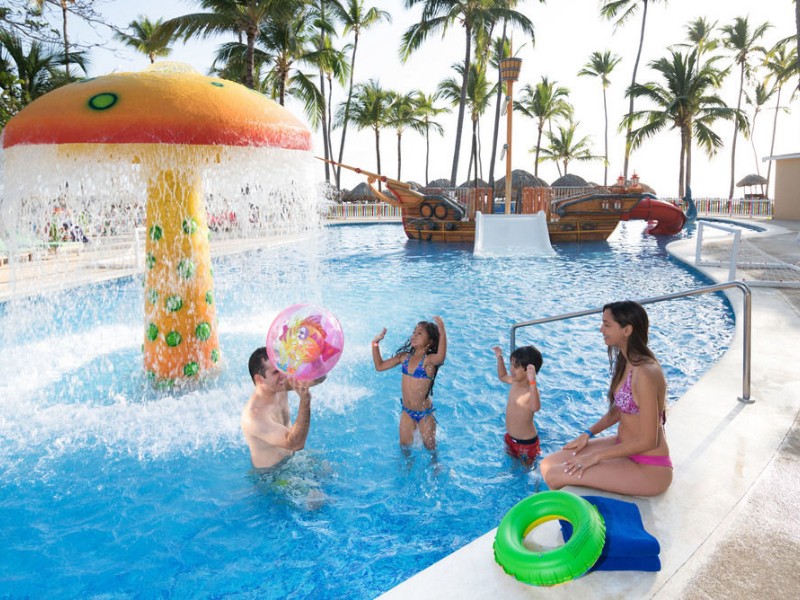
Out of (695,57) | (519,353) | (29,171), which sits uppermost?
(695,57)

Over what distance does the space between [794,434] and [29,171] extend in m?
6.05

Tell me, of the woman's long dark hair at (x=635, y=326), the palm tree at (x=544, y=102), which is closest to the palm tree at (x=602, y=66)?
the palm tree at (x=544, y=102)

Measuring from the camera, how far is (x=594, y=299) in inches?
411

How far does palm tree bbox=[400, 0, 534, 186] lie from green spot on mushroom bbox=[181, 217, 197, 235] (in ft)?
83.0

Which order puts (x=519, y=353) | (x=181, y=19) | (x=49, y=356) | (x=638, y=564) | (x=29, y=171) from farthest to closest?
(x=181, y=19) → (x=49, y=356) → (x=29, y=171) → (x=519, y=353) → (x=638, y=564)

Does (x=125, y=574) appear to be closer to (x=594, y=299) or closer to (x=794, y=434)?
(x=794, y=434)

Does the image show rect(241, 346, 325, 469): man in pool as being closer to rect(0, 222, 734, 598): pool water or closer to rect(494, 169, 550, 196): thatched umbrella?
rect(0, 222, 734, 598): pool water

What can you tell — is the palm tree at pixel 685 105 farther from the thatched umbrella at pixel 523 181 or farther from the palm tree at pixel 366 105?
the palm tree at pixel 366 105

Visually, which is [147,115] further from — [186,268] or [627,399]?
[627,399]

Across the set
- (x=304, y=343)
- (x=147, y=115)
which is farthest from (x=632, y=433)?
Result: (x=147, y=115)

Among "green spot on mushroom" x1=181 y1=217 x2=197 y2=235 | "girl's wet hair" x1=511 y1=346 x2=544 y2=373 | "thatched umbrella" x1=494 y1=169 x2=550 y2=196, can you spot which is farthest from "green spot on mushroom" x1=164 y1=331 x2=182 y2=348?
"thatched umbrella" x1=494 y1=169 x2=550 y2=196

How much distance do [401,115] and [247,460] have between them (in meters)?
50.2

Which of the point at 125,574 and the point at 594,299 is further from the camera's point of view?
the point at 594,299

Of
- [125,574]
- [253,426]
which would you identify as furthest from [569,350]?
[125,574]
